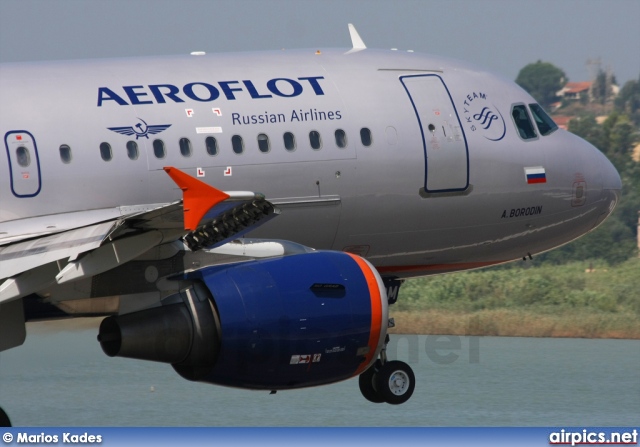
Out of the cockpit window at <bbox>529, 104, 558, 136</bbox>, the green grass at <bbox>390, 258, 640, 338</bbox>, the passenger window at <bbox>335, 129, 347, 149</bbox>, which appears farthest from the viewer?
the green grass at <bbox>390, 258, 640, 338</bbox>

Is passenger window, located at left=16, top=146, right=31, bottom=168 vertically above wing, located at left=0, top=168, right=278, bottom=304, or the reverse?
passenger window, located at left=16, top=146, right=31, bottom=168

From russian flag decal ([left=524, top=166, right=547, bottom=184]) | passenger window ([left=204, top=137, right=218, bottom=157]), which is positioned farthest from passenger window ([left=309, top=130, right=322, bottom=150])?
russian flag decal ([left=524, top=166, right=547, bottom=184])

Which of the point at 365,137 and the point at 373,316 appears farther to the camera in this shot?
the point at 365,137

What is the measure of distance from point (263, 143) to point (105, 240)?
3.98 metres

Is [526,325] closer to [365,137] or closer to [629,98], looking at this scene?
[365,137]

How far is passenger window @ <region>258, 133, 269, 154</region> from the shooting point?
19172 mm

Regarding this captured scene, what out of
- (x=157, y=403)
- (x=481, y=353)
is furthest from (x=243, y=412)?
(x=481, y=353)

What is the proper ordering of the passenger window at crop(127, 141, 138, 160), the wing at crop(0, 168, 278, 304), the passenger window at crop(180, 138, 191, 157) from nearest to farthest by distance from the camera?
the wing at crop(0, 168, 278, 304)
the passenger window at crop(127, 141, 138, 160)
the passenger window at crop(180, 138, 191, 157)

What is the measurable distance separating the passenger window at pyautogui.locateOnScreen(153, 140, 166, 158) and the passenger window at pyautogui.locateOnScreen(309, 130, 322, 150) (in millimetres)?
2128

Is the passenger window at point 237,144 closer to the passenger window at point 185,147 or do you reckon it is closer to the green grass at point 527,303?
the passenger window at point 185,147

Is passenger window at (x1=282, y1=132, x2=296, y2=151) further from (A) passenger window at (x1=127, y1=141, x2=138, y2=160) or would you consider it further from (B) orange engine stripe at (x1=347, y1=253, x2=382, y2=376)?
(B) orange engine stripe at (x1=347, y1=253, x2=382, y2=376)

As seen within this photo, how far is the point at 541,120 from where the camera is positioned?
2189 centimetres

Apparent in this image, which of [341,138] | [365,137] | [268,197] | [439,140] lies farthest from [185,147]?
[439,140]

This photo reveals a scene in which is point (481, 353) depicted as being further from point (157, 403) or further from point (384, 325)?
point (384, 325)
